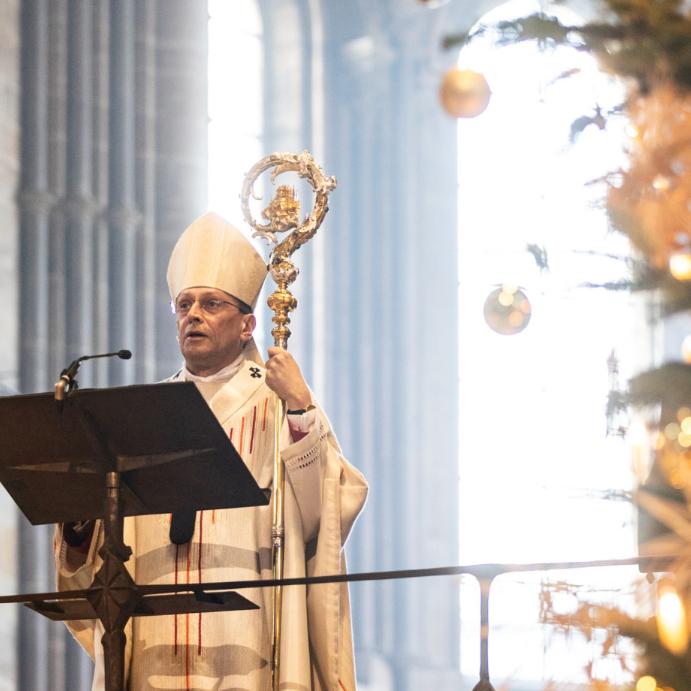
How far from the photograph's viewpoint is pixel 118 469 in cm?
363

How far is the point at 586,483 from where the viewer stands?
11.8 m

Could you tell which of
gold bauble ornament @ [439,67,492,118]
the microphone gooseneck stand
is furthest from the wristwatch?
gold bauble ornament @ [439,67,492,118]

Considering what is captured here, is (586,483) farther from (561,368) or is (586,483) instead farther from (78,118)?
(78,118)

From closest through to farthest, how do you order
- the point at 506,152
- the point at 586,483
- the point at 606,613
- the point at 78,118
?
the point at 606,613, the point at 78,118, the point at 586,483, the point at 506,152

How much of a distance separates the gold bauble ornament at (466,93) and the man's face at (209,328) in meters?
2.27

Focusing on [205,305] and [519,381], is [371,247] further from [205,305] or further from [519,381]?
[205,305]

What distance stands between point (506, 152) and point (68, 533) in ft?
29.9

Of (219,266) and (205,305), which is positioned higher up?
(219,266)

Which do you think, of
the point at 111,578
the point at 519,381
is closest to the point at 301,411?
the point at 111,578

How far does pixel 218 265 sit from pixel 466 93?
2.40 m

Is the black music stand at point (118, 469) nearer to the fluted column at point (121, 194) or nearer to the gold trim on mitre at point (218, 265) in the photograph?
the gold trim on mitre at point (218, 265)

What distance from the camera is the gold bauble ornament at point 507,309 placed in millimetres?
3156

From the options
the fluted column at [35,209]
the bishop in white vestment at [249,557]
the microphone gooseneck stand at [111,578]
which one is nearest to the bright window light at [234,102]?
the fluted column at [35,209]

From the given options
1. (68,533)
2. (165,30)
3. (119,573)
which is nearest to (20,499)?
(119,573)
